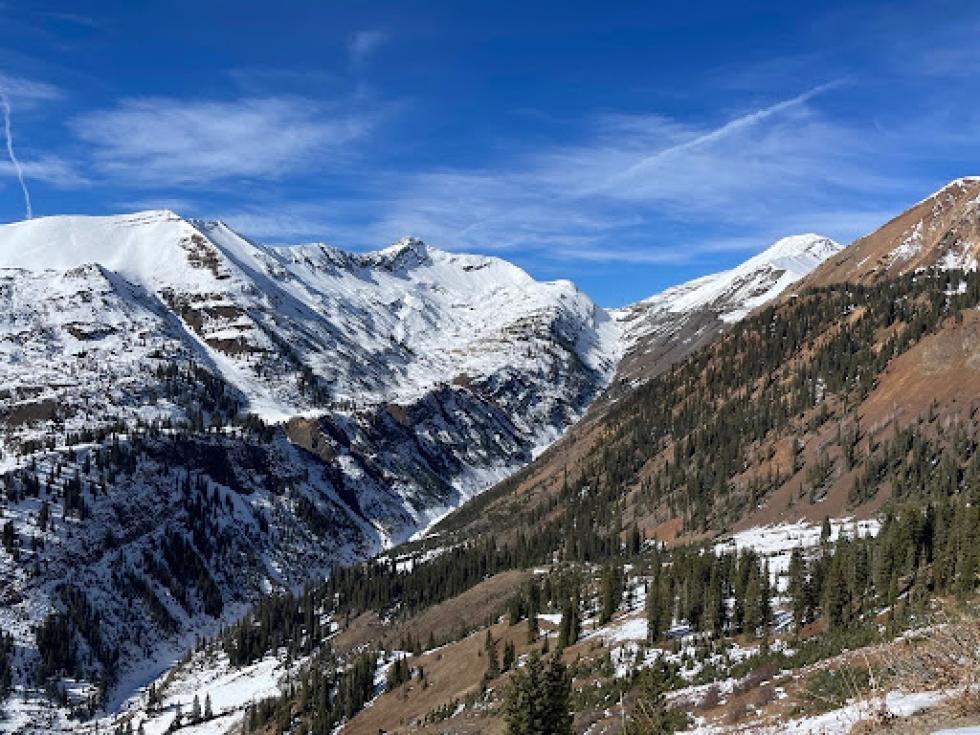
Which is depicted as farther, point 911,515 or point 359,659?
point 359,659

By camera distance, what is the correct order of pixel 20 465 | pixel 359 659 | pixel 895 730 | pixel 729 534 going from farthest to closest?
pixel 20 465 → pixel 729 534 → pixel 359 659 → pixel 895 730

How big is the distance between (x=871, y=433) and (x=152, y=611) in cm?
16808

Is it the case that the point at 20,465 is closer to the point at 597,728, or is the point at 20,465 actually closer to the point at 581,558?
the point at 581,558

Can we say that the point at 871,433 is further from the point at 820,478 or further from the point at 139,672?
the point at 139,672

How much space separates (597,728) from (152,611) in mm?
148865

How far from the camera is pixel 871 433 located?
591ft

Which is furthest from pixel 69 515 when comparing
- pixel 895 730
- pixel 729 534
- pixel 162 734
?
pixel 895 730

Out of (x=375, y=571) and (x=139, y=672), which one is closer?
(x=139, y=672)

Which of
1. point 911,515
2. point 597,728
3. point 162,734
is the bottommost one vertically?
point 162,734

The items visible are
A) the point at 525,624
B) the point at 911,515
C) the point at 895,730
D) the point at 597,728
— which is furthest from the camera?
the point at 525,624

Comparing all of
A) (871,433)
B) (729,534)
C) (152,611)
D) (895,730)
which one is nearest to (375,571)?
(152,611)

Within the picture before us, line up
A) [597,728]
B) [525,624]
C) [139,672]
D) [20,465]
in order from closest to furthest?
[597,728]
[525,624]
[139,672]
[20,465]

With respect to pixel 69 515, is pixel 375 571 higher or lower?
lower

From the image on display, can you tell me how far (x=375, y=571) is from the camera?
646 feet
